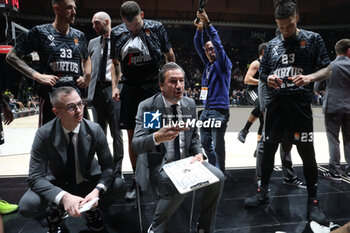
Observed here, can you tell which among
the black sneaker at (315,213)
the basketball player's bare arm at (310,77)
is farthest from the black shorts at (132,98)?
the black sneaker at (315,213)

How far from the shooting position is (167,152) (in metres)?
1.60

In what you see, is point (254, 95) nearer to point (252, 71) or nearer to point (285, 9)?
point (252, 71)

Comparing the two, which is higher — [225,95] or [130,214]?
[225,95]

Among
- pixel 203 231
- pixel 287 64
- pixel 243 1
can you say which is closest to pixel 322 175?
pixel 287 64

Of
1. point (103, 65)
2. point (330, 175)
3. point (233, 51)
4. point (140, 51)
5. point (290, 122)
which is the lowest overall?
point (330, 175)

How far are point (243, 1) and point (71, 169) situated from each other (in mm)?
5780

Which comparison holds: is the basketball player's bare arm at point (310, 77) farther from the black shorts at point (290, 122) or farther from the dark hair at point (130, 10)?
the dark hair at point (130, 10)

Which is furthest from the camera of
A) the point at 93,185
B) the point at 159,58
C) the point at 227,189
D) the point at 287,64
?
the point at 227,189

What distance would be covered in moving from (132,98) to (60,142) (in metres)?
0.78

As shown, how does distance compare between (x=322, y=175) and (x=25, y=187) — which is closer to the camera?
(x=25, y=187)

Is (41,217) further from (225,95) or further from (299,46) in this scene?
(299,46)

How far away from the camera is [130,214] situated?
2.07 m

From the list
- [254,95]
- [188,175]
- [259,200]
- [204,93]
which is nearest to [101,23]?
[204,93]

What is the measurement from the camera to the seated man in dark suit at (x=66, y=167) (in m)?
1.58
